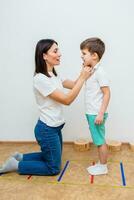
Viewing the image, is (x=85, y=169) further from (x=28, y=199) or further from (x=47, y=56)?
(x=47, y=56)

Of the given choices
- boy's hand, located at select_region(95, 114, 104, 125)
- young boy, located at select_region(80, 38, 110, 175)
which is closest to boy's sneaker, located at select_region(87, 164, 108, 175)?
young boy, located at select_region(80, 38, 110, 175)

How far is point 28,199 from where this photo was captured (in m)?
1.50

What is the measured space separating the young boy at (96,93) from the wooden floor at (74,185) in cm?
11

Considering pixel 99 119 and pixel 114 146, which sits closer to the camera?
pixel 99 119

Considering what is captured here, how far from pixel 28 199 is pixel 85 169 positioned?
0.53 m

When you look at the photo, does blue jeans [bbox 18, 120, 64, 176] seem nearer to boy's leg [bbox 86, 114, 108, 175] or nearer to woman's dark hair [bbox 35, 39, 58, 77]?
boy's leg [bbox 86, 114, 108, 175]

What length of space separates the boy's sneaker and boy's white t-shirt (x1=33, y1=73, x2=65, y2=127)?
0.38m

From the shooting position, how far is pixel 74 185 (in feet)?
5.41

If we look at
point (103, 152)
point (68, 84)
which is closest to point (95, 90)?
point (68, 84)

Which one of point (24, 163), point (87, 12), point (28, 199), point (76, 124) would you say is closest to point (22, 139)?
point (76, 124)

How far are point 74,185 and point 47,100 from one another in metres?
0.58

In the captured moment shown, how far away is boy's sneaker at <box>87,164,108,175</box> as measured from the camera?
5.91 feet

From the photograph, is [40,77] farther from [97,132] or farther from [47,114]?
[97,132]

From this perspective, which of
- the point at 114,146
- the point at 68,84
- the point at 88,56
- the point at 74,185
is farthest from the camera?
the point at 114,146
